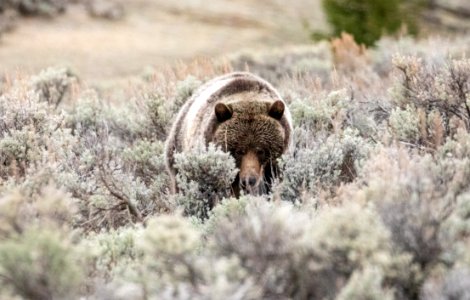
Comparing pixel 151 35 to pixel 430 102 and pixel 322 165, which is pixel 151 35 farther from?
pixel 322 165

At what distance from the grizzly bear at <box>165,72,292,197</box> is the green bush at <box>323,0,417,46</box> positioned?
13.7 meters

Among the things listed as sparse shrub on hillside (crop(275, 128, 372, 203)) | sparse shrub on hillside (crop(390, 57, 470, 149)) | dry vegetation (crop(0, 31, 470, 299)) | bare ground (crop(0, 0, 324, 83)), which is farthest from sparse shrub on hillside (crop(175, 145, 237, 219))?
bare ground (crop(0, 0, 324, 83))

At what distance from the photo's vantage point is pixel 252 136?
793 centimetres

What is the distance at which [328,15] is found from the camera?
2250 cm

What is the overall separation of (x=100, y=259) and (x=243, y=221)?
115cm

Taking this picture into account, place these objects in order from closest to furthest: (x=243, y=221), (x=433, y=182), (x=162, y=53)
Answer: (x=243, y=221) < (x=433, y=182) < (x=162, y=53)

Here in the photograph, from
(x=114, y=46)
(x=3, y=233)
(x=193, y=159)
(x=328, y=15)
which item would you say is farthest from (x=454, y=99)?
(x=114, y=46)

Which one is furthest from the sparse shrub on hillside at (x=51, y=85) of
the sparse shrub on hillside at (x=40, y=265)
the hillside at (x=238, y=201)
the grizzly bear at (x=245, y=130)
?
the sparse shrub on hillside at (x=40, y=265)

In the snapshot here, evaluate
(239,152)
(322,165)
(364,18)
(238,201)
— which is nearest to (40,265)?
(238,201)

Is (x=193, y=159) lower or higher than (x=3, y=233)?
lower

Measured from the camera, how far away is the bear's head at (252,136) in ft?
25.7

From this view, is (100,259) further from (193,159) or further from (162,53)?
(162,53)

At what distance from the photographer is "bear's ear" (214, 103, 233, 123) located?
7973mm

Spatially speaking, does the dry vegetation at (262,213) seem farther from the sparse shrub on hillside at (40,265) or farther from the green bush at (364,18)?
the green bush at (364,18)
